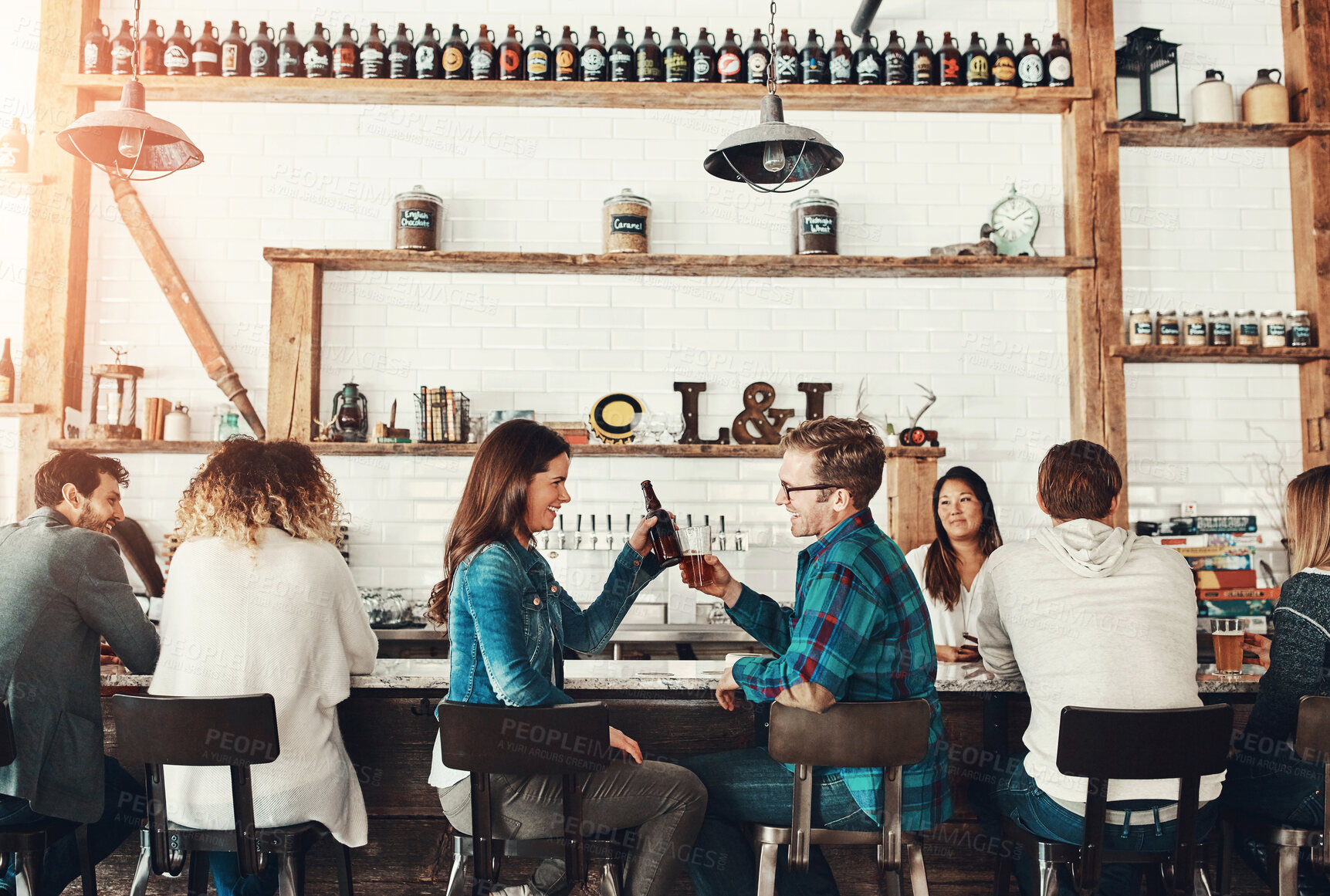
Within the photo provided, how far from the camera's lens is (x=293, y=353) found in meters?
4.37

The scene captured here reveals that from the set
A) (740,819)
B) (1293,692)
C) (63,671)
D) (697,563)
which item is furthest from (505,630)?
(1293,692)

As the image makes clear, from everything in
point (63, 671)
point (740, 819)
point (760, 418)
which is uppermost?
point (760, 418)

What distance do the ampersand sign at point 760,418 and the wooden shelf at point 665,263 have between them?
0.55 meters

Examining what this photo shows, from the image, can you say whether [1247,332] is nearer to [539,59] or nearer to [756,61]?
[756,61]

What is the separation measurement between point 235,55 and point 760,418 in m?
2.87

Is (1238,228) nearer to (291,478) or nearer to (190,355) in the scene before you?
(291,478)

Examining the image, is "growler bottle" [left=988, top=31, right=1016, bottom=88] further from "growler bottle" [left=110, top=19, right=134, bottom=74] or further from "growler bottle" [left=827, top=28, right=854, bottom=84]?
"growler bottle" [left=110, top=19, right=134, bottom=74]

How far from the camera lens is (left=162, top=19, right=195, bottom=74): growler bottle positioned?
4395 millimetres

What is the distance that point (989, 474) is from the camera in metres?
4.61

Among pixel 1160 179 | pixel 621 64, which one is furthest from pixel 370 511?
pixel 1160 179

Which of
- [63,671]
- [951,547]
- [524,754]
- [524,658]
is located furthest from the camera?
[951,547]

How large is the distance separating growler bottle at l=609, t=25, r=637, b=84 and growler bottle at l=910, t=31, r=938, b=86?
1291 mm

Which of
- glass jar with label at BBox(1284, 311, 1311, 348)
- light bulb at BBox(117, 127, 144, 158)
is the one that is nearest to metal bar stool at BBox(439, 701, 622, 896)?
light bulb at BBox(117, 127, 144, 158)

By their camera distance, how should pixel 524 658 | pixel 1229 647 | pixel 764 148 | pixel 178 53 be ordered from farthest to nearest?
pixel 178 53 < pixel 764 148 < pixel 1229 647 < pixel 524 658
